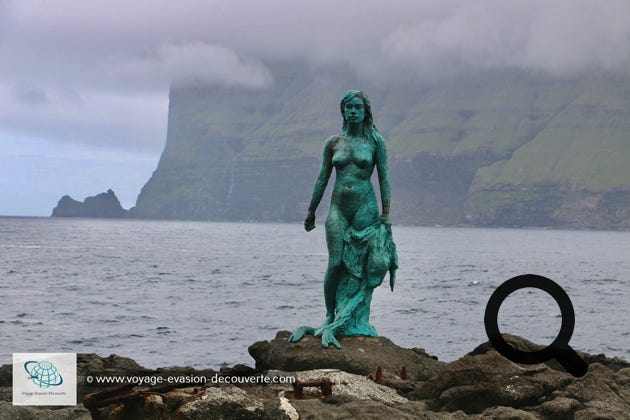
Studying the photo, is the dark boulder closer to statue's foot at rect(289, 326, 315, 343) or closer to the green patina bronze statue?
statue's foot at rect(289, 326, 315, 343)

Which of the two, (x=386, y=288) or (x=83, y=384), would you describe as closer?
(x=83, y=384)

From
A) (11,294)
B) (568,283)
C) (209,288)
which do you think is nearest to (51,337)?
(11,294)

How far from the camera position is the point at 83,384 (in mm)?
13430

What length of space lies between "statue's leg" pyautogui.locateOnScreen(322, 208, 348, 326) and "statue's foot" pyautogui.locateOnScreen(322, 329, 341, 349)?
0.79 metres

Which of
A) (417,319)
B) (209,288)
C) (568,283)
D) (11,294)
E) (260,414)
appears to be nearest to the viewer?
(260,414)

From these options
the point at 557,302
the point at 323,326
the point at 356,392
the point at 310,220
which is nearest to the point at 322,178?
the point at 310,220

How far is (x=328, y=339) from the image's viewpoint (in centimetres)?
1602

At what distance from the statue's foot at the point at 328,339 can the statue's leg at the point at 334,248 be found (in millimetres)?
792

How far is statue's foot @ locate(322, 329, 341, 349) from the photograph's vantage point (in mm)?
15875

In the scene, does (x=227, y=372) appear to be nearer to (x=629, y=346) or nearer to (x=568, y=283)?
(x=629, y=346)

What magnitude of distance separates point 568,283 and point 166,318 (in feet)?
107

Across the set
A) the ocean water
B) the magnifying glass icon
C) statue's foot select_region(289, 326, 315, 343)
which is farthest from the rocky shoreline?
the ocean water

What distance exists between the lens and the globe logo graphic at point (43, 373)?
13131mm

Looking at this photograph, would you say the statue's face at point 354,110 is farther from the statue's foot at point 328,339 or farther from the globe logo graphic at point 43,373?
the globe logo graphic at point 43,373
